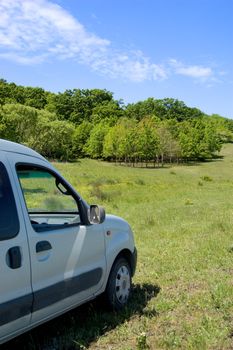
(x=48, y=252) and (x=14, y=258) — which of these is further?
(x=48, y=252)

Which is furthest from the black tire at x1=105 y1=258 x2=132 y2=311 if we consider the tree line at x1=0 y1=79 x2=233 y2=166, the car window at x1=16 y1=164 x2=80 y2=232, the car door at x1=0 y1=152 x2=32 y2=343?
the tree line at x1=0 y1=79 x2=233 y2=166

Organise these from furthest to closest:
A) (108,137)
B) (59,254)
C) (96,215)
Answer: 1. (108,137)
2. (96,215)
3. (59,254)

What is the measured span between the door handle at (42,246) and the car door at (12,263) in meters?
0.17

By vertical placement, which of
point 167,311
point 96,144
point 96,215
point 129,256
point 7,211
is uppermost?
point 7,211

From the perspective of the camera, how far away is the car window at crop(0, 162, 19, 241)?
12.9ft

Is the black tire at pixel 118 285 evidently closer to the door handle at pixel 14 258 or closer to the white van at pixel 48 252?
the white van at pixel 48 252

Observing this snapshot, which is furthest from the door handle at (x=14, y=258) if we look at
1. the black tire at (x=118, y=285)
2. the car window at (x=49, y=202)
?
the black tire at (x=118, y=285)

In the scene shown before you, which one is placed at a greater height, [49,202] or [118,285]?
[49,202]

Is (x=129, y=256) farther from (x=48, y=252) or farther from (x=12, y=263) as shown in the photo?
(x=12, y=263)

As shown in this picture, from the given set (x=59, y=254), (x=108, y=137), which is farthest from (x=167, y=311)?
(x=108, y=137)

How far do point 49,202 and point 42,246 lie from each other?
2895 mm

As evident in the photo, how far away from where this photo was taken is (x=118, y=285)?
19.6ft

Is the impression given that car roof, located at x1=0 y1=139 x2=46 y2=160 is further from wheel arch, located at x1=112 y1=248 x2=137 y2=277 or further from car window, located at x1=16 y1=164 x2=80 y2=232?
wheel arch, located at x1=112 y1=248 x2=137 y2=277

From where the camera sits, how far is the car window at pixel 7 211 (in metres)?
3.94
